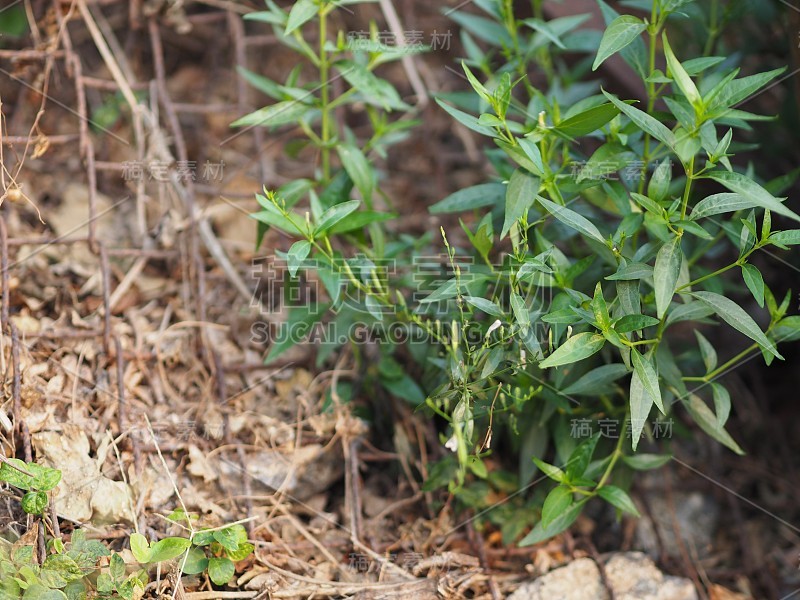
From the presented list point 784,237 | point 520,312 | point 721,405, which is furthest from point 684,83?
point 721,405

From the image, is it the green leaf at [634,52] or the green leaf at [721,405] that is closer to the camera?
the green leaf at [721,405]

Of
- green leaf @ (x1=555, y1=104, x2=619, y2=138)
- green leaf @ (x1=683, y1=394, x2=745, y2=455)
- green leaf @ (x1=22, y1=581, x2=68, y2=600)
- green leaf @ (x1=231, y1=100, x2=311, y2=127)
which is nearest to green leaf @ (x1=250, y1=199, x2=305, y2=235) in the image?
green leaf @ (x1=231, y1=100, x2=311, y2=127)

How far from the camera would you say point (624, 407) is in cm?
143

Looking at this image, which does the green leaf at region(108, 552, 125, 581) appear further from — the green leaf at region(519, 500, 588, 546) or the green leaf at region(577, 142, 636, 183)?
the green leaf at region(577, 142, 636, 183)

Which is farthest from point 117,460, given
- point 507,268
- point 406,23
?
point 406,23

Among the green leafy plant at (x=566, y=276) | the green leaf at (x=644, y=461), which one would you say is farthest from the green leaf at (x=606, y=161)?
the green leaf at (x=644, y=461)

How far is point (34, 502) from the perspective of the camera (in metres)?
1.20

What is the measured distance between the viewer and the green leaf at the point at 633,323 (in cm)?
111

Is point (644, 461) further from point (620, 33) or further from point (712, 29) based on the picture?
point (712, 29)

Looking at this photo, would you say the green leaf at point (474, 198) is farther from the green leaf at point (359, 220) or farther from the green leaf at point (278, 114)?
the green leaf at point (278, 114)

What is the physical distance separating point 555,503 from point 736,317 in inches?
18.0

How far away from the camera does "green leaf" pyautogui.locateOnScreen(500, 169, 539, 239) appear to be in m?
1.20

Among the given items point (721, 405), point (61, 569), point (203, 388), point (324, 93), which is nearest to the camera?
point (61, 569)

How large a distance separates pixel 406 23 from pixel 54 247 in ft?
3.73
